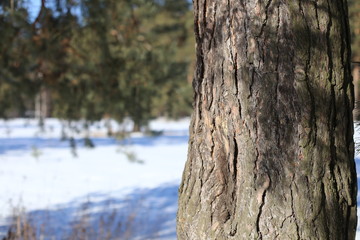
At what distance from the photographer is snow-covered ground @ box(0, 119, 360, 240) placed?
4.88 m

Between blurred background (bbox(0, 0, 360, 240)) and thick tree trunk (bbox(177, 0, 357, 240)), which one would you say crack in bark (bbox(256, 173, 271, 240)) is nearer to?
thick tree trunk (bbox(177, 0, 357, 240))

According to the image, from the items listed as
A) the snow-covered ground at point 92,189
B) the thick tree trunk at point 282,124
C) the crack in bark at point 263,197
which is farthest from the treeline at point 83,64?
the crack in bark at point 263,197

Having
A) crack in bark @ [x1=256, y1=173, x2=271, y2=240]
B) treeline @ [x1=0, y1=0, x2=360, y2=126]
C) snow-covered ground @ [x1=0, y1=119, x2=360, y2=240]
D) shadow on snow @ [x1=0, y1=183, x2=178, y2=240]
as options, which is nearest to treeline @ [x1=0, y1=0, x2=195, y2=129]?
treeline @ [x1=0, y1=0, x2=360, y2=126]

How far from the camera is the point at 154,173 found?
8.80m

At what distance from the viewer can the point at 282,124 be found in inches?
63.6

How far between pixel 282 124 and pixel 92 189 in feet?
19.5

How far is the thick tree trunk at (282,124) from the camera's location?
63.2 inches

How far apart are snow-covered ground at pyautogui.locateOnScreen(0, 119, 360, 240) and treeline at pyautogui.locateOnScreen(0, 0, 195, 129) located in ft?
1.04

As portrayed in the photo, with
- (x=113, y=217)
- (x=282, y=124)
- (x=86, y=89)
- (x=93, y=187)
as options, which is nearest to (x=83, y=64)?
(x=86, y=89)

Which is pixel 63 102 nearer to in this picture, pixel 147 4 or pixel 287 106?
pixel 147 4

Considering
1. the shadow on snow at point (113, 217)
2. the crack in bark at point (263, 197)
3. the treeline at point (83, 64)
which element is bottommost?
the shadow on snow at point (113, 217)

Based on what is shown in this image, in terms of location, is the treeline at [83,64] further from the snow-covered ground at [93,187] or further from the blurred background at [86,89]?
the snow-covered ground at [93,187]

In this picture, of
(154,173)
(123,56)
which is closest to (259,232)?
(123,56)

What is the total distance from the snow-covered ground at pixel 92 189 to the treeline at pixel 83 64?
0.32 m
